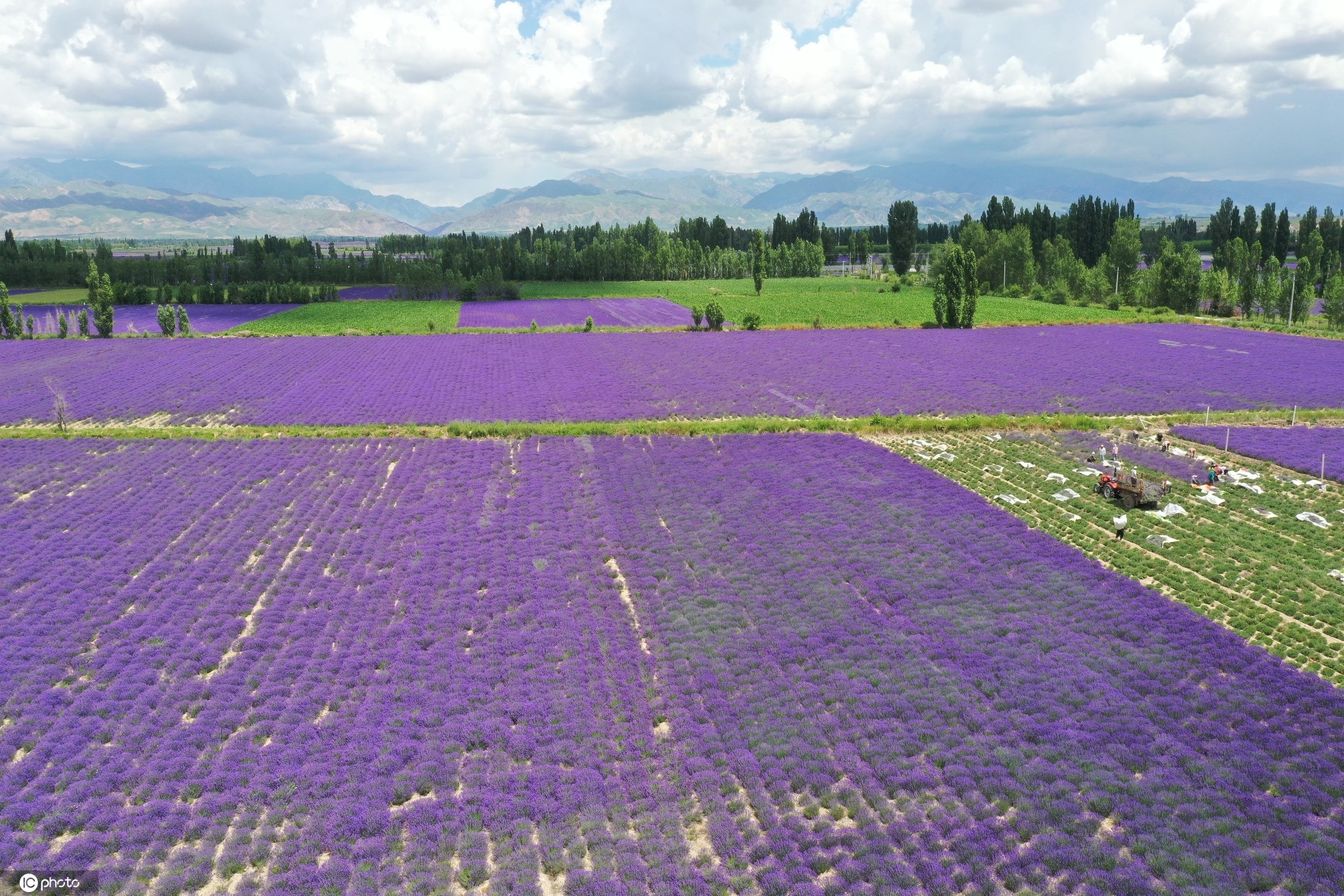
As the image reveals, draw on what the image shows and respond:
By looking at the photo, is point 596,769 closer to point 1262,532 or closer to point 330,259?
point 1262,532

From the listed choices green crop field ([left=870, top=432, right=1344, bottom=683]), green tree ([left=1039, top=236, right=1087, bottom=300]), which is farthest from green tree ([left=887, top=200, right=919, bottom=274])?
green crop field ([left=870, top=432, right=1344, bottom=683])

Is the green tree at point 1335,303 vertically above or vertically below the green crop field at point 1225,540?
above

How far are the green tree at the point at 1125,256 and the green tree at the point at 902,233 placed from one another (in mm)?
52452

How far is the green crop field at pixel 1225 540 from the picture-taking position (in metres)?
22.4

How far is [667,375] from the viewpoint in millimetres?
60125

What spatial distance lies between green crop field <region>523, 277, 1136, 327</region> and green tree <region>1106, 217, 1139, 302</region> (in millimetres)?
9005

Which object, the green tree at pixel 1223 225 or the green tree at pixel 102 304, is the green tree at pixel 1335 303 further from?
the green tree at pixel 102 304

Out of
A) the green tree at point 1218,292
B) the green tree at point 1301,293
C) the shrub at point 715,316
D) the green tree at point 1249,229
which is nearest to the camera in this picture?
the shrub at point 715,316

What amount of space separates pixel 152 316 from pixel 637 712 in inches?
4409

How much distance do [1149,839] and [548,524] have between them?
69.4 ft

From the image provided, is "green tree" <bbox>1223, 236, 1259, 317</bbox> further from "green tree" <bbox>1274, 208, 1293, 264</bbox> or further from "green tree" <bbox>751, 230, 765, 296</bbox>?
"green tree" <bbox>751, 230, 765, 296</bbox>

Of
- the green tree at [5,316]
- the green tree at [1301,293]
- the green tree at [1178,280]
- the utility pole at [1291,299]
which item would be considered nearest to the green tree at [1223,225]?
the green tree at [1301,293]

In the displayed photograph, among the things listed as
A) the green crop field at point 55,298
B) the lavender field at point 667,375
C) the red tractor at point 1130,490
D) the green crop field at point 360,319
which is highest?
the green crop field at point 55,298

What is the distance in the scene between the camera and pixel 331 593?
24.9 m
